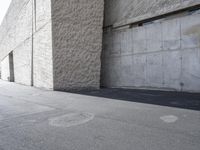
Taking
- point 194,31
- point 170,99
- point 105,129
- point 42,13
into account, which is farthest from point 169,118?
point 42,13

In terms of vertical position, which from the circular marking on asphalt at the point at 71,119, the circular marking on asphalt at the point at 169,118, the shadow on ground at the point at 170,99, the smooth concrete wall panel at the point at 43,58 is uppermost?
the smooth concrete wall panel at the point at 43,58

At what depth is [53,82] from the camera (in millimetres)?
10742

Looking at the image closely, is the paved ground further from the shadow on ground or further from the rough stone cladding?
the rough stone cladding

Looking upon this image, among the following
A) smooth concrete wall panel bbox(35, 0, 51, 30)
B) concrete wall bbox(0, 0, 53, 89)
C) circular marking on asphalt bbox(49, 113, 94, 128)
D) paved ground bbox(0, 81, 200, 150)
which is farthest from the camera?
concrete wall bbox(0, 0, 53, 89)

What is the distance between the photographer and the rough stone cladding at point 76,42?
10.8 m

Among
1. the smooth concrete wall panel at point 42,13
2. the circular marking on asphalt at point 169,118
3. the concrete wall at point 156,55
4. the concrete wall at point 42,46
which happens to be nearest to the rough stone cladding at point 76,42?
the concrete wall at point 42,46

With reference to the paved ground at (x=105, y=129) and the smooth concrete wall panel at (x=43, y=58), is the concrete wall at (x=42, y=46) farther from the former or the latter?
the paved ground at (x=105, y=129)

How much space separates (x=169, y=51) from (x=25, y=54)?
469 inches

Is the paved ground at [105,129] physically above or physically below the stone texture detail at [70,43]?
below

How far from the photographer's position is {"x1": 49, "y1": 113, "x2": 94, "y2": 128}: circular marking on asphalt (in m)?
4.70

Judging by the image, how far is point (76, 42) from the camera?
441 inches

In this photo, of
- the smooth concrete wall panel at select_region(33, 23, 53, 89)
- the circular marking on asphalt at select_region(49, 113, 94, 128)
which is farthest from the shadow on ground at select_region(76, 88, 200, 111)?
the smooth concrete wall panel at select_region(33, 23, 53, 89)

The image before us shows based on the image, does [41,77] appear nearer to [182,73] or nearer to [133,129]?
[182,73]

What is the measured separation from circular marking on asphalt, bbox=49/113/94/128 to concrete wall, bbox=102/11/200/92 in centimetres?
519
